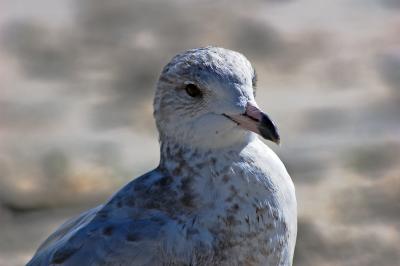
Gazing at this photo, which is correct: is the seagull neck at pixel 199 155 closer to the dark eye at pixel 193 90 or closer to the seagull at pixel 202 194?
the seagull at pixel 202 194

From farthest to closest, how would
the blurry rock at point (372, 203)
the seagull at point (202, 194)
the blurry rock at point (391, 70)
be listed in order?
the blurry rock at point (391, 70)
the blurry rock at point (372, 203)
the seagull at point (202, 194)

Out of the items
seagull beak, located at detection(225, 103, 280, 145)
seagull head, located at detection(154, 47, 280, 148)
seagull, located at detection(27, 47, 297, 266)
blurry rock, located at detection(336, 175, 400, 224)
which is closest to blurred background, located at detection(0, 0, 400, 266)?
blurry rock, located at detection(336, 175, 400, 224)

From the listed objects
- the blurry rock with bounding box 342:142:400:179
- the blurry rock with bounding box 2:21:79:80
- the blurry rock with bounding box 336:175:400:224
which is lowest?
the blurry rock with bounding box 336:175:400:224

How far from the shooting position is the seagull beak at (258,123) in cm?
406

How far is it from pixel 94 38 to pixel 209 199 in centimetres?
384

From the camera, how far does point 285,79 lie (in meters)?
7.43

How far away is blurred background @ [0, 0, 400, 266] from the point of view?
6234 mm

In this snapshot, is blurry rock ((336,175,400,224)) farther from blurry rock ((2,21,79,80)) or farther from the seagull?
blurry rock ((2,21,79,80))

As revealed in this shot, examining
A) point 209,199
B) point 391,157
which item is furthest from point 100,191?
point 209,199

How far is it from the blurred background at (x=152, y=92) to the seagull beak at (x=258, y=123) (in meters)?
1.89

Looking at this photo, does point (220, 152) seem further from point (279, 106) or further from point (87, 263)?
point (279, 106)

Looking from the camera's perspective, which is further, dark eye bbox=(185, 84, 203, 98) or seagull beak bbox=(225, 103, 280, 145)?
dark eye bbox=(185, 84, 203, 98)

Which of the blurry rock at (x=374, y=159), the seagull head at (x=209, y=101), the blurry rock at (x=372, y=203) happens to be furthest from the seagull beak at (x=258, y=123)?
the blurry rock at (x=374, y=159)

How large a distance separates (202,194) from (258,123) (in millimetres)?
379
